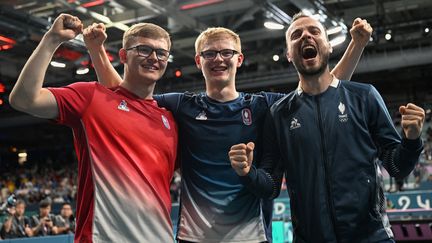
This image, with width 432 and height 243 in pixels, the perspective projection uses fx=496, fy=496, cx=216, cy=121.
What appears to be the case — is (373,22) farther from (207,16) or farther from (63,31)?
(63,31)

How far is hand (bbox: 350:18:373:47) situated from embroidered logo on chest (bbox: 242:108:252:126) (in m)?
0.88

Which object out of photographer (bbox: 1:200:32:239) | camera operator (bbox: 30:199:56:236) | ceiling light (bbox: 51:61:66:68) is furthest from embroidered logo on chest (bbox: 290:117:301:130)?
ceiling light (bbox: 51:61:66:68)

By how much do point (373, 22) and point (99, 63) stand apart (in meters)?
13.3

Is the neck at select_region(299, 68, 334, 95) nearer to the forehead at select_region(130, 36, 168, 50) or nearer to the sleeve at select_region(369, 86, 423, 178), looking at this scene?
the sleeve at select_region(369, 86, 423, 178)

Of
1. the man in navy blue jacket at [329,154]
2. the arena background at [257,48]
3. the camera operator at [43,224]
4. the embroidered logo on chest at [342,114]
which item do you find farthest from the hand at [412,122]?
the camera operator at [43,224]

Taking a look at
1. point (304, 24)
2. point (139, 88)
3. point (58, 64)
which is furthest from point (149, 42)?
point (58, 64)

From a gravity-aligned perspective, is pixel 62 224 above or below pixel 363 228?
below

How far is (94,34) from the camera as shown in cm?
314

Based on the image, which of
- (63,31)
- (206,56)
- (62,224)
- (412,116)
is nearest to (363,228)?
(412,116)

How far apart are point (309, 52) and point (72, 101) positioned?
135 centimetres

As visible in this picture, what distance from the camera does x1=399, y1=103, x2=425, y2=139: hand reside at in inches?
93.5

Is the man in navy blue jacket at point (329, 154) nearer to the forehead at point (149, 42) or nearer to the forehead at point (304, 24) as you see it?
the forehead at point (304, 24)

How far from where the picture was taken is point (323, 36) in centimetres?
288

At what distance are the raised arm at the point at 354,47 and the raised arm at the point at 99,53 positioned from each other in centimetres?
149
